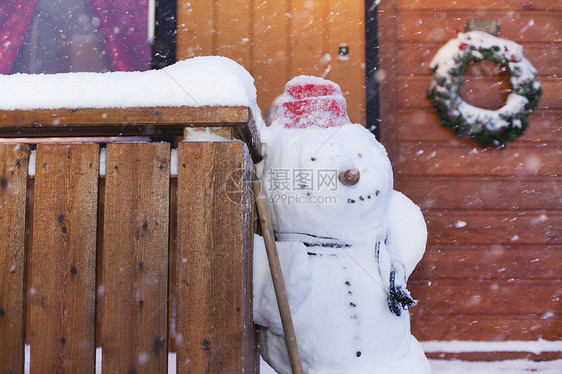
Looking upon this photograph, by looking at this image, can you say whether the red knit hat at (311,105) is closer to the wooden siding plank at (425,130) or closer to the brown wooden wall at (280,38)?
the brown wooden wall at (280,38)

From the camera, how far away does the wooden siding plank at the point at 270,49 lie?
2.87 meters

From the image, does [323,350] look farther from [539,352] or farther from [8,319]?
[539,352]

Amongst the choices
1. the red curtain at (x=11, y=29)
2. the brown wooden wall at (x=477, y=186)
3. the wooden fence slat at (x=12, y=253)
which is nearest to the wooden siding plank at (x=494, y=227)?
the brown wooden wall at (x=477, y=186)

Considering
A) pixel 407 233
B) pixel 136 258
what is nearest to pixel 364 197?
pixel 407 233

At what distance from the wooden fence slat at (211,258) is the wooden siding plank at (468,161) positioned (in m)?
1.74

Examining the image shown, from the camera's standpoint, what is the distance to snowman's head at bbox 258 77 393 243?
6.04 feet

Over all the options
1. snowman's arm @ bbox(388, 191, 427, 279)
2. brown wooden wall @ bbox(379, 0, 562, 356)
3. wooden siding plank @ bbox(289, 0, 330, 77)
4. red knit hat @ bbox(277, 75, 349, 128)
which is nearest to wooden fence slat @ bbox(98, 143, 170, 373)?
red knit hat @ bbox(277, 75, 349, 128)

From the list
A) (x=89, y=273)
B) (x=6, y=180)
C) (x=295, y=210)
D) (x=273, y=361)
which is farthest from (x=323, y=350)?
(x=6, y=180)

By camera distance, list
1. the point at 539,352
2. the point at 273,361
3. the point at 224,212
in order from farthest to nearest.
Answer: the point at 539,352 < the point at 273,361 < the point at 224,212

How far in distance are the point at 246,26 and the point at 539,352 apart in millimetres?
2826

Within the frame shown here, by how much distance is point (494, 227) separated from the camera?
291cm

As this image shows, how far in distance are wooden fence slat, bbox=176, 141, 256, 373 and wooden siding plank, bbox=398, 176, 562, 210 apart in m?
1.72

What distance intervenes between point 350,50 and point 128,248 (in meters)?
2.02

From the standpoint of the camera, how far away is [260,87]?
2867mm
